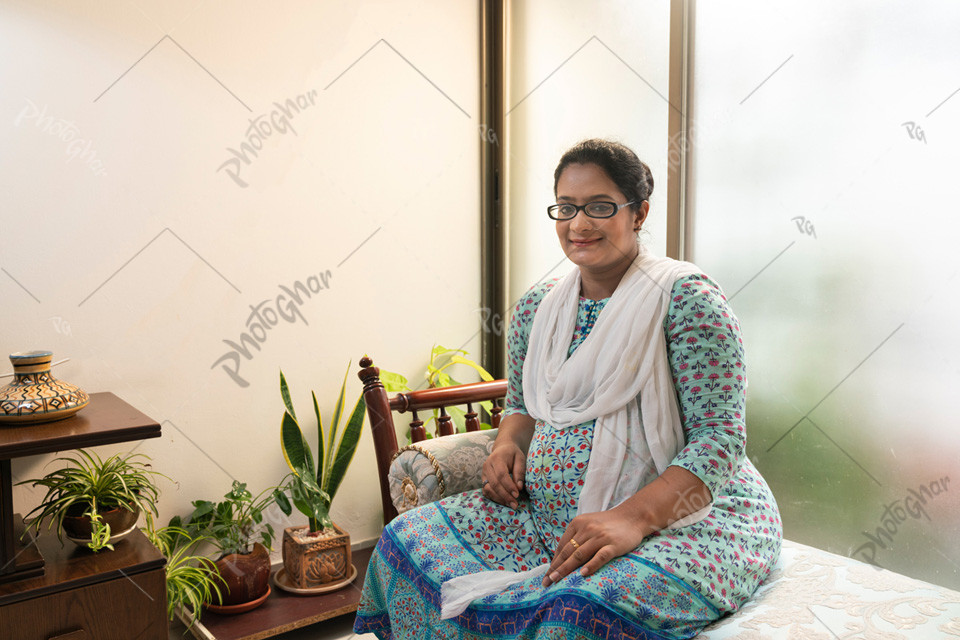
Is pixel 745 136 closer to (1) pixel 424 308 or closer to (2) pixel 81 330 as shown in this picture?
(1) pixel 424 308

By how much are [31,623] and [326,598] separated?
35.7 inches

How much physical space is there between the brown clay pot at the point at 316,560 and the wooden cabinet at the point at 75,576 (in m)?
0.58

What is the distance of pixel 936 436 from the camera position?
1650 mm

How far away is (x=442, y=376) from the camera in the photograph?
288 cm

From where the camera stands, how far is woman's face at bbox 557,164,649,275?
1.61 meters

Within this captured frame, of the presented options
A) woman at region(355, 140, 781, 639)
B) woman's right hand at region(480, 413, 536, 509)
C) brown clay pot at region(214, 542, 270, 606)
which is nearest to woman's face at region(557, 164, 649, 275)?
woman at region(355, 140, 781, 639)

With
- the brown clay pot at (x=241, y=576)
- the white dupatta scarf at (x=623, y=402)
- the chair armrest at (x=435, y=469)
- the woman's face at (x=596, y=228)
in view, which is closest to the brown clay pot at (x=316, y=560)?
the brown clay pot at (x=241, y=576)

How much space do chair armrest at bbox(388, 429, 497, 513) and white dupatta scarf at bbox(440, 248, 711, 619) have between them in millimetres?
319

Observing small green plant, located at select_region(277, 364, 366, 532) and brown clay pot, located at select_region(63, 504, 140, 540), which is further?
small green plant, located at select_region(277, 364, 366, 532)

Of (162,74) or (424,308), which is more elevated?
(162,74)

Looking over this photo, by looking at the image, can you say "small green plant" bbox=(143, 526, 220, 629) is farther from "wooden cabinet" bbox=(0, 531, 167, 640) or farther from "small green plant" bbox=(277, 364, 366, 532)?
"small green plant" bbox=(277, 364, 366, 532)

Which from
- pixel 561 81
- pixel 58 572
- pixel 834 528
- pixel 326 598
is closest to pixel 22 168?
pixel 58 572

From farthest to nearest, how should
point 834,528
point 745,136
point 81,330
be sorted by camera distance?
point 81,330 < point 745,136 < point 834,528

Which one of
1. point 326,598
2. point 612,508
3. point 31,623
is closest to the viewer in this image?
point 612,508
